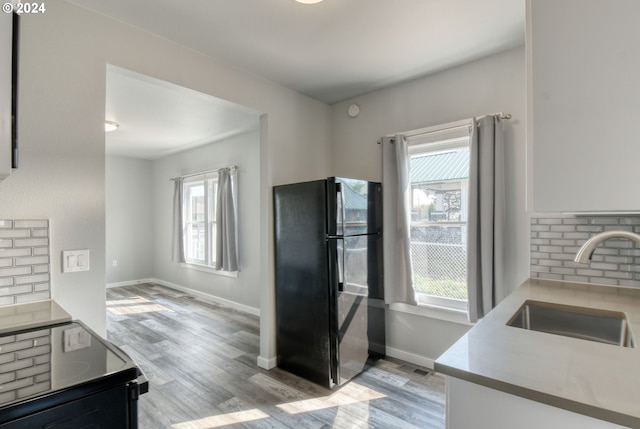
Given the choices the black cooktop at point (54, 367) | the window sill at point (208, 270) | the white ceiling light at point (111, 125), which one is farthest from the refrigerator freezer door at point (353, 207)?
the white ceiling light at point (111, 125)

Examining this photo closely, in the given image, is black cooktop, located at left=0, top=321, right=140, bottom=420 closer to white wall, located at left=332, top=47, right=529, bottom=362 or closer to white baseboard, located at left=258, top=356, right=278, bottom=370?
white baseboard, located at left=258, top=356, right=278, bottom=370

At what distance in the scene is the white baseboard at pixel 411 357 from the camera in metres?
2.78

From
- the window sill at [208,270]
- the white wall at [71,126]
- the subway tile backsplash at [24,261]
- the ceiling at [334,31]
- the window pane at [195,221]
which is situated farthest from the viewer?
the window pane at [195,221]

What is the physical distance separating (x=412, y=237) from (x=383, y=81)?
1468mm

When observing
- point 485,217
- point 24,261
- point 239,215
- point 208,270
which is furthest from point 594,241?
point 208,270

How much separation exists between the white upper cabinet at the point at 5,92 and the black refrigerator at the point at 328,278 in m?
1.80

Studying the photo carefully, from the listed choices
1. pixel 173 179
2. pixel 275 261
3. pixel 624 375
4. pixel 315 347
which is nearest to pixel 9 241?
pixel 275 261

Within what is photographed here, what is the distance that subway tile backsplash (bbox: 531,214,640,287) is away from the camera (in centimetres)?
162

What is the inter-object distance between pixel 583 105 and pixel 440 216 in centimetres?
182

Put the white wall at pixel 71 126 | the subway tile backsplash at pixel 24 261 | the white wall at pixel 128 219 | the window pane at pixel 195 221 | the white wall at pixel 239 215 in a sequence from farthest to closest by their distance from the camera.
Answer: the white wall at pixel 128 219 → the window pane at pixel 195 221 → the white wall at pixel 239 215 → the white wall at pixel 71 126 → the subway tile backsplash at pixel 24 261

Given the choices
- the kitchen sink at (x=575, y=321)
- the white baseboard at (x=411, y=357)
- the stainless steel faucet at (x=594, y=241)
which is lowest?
the white baseboard at (x=411, y=357)

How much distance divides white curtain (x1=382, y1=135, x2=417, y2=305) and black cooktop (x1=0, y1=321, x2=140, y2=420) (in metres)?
Answer: 2.25

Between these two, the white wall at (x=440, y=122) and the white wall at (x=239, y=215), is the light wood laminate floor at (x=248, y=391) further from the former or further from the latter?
the white wall at (x=239, y=215)

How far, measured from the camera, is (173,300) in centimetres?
513
